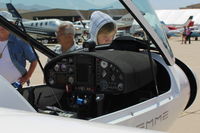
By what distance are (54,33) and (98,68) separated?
1791 mm

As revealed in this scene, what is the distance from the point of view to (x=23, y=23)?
13.7 ft

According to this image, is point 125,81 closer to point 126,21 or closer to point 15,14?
point 126,21

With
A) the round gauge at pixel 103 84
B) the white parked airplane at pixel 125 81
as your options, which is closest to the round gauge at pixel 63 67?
the white parked airplane at pixel 125 81

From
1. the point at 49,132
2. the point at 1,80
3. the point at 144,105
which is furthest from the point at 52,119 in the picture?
the point at 144,105

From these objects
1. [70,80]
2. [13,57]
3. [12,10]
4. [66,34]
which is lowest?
[70,80]

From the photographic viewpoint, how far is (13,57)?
496cm

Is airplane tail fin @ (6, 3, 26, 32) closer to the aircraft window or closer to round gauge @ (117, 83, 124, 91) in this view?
the aircraft window

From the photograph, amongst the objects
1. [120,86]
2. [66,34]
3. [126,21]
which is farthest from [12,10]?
[120,86]

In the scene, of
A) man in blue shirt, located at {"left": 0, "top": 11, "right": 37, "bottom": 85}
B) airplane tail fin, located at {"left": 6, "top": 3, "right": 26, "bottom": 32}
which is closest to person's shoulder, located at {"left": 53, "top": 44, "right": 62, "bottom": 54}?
man in blue shirt, located at {"left": 0, "top": 11, "right": 37, "bottom": 85}

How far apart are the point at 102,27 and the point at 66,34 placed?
49 cm

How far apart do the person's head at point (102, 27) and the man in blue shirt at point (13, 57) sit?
0.86m

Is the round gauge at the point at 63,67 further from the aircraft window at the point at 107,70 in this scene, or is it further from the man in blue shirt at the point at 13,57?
the man in blue shirt at the point at 13,57

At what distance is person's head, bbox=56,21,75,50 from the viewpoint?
4758 millimetres

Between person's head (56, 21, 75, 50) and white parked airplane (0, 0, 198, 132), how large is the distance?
0.55m
